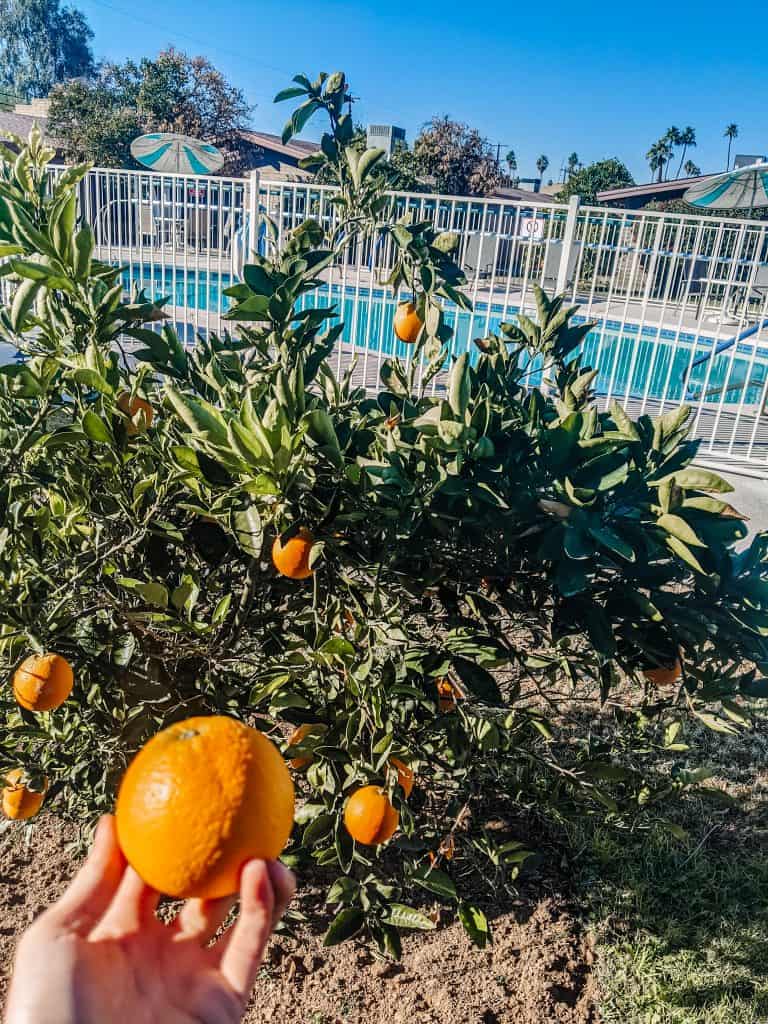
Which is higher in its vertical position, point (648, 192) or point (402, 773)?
point (648, 192)

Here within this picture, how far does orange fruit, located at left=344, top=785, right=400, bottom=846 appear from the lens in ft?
4.05

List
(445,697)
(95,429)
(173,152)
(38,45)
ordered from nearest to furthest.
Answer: (95,429) < (445,697) < (173,152) < (38,45)

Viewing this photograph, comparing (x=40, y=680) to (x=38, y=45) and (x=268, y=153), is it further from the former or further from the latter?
(x=38, y=45)

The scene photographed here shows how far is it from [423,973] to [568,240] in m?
6.04

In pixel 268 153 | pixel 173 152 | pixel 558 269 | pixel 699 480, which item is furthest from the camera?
pixel 268 153

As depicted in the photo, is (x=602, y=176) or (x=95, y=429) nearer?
(x=95, y=429)

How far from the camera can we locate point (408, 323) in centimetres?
192

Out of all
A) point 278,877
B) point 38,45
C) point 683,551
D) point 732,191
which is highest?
point 38,45

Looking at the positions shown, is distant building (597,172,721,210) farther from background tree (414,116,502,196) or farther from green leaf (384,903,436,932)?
green leaf (384,903,436,932)

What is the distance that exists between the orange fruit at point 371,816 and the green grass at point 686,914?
97 centimetres

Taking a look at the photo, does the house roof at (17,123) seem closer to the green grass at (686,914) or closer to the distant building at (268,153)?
the distant building at (268,153)

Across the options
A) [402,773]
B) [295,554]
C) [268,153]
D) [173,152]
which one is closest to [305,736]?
[402,773]

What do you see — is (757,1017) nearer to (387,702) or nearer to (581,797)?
(581,797)

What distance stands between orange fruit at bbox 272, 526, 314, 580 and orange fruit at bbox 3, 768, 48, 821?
0.92 metres
